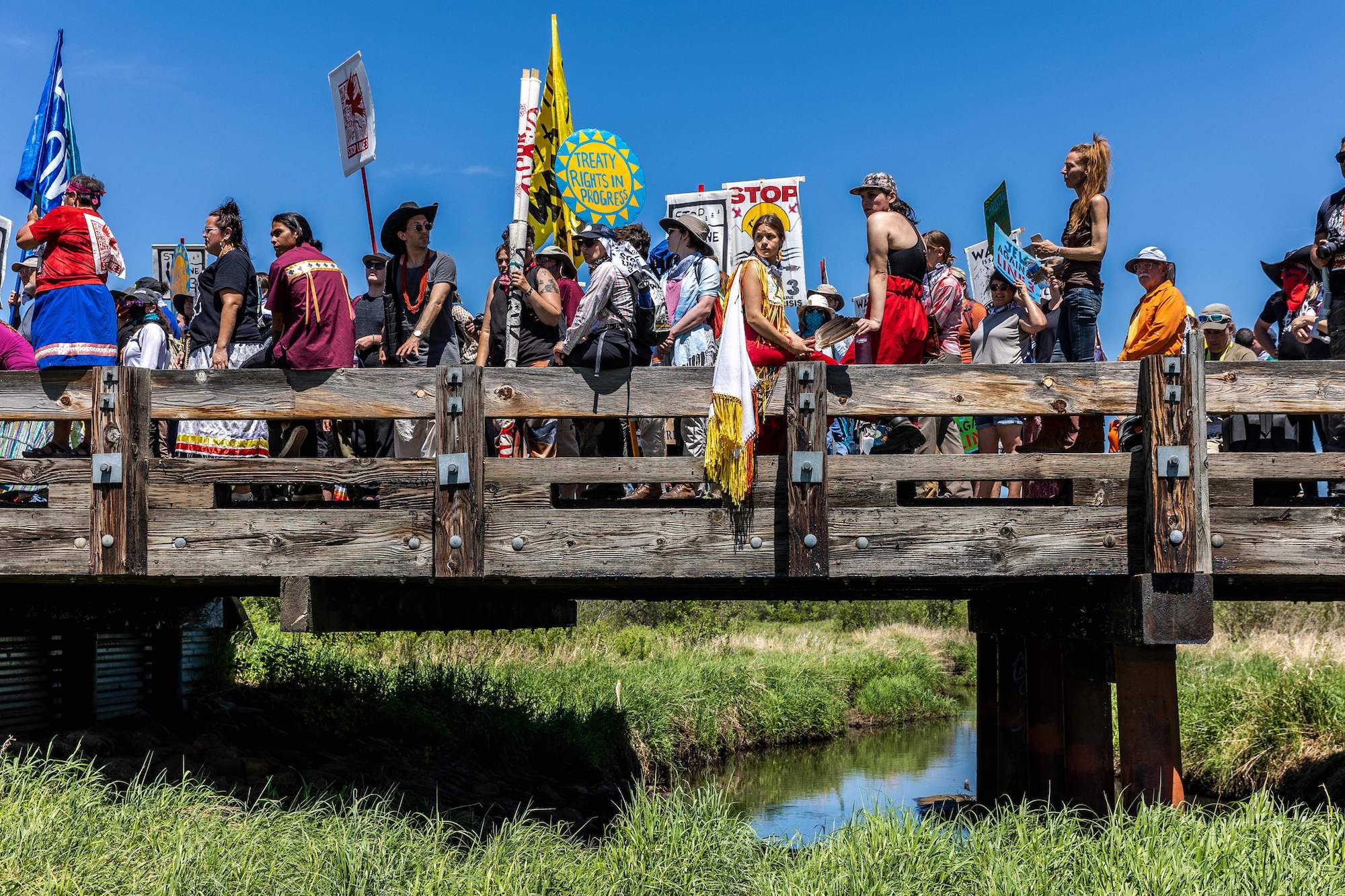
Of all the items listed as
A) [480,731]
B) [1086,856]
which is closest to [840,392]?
[1086,856]

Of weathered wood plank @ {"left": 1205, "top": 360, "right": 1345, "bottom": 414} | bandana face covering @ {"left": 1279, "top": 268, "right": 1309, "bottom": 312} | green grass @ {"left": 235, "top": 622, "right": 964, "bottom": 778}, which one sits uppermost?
bandana face covering @ {"left": 1279, "top": 268, "right": 1309, "bottom": 312}

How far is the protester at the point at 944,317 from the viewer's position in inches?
317

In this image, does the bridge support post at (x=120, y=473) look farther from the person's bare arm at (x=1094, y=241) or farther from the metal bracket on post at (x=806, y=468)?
the person's bare arm at (x=1094, y=241)

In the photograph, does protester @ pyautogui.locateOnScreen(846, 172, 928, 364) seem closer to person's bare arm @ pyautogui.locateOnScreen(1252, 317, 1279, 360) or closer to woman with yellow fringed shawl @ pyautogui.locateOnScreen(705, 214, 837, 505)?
woman with yellow fringed shawl @ pyautogui.locateOnScreen(705, 214, 837, 505)

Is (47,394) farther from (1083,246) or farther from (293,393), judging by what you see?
(1083,246)

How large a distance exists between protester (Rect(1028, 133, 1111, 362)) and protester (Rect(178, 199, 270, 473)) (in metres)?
4.73

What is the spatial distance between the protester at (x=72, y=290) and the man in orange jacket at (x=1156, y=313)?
229 inches

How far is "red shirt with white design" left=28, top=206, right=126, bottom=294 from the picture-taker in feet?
25.1

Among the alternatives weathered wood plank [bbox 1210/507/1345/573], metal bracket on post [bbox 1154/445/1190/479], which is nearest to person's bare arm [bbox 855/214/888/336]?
metal bracket on post [bbox 1154/445/1190/479]

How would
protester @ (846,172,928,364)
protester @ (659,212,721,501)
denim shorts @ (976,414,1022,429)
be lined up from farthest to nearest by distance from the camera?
denim shorts @ (976,414,1022,429) < protester @ (659,212,721,501) < protester @ (846,172,928,364)

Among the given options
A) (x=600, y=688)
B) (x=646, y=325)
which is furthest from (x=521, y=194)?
(x=600, y=688)

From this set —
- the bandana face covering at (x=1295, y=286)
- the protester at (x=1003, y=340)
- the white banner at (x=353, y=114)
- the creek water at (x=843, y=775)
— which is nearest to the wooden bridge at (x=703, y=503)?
the protester at (x=1003, y=340)

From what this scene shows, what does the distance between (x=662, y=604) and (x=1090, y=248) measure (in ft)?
71.8

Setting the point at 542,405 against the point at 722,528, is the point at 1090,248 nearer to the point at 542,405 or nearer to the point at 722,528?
the point at 722,528
